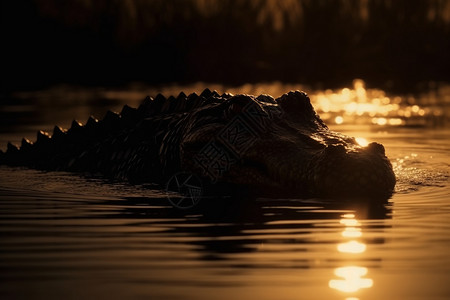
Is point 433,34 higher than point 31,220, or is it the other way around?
point 433,34

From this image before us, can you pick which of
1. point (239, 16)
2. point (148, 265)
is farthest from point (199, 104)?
point (239, 16)

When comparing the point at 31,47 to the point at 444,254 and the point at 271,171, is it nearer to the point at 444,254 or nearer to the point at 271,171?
the point at 271,171

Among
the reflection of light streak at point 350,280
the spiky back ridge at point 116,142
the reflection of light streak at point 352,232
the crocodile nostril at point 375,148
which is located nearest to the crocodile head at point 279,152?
the crocodile nostril at point 375,148

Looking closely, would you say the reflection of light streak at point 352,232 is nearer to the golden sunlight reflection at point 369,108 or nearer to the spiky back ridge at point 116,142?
the spiky back ridge at point 116,142

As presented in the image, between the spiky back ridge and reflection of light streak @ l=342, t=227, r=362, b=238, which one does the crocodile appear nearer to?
the spiky back ridge

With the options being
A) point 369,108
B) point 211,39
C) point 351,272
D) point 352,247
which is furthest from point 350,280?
point 211,39

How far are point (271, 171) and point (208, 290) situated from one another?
3.41m

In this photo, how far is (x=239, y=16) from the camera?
25.0m

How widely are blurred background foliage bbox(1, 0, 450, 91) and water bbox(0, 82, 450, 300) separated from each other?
1768 cm

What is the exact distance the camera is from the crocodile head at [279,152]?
265 inches

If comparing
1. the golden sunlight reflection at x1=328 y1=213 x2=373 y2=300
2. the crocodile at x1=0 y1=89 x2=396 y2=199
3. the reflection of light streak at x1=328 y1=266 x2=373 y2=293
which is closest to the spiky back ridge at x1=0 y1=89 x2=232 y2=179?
the crocodile at x1=0 y1=89 x2=396 y2=199

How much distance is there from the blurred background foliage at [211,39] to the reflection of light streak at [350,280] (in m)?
20.1

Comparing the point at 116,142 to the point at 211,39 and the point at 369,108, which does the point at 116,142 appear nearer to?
the point at 369,108

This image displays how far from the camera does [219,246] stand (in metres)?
4.88
